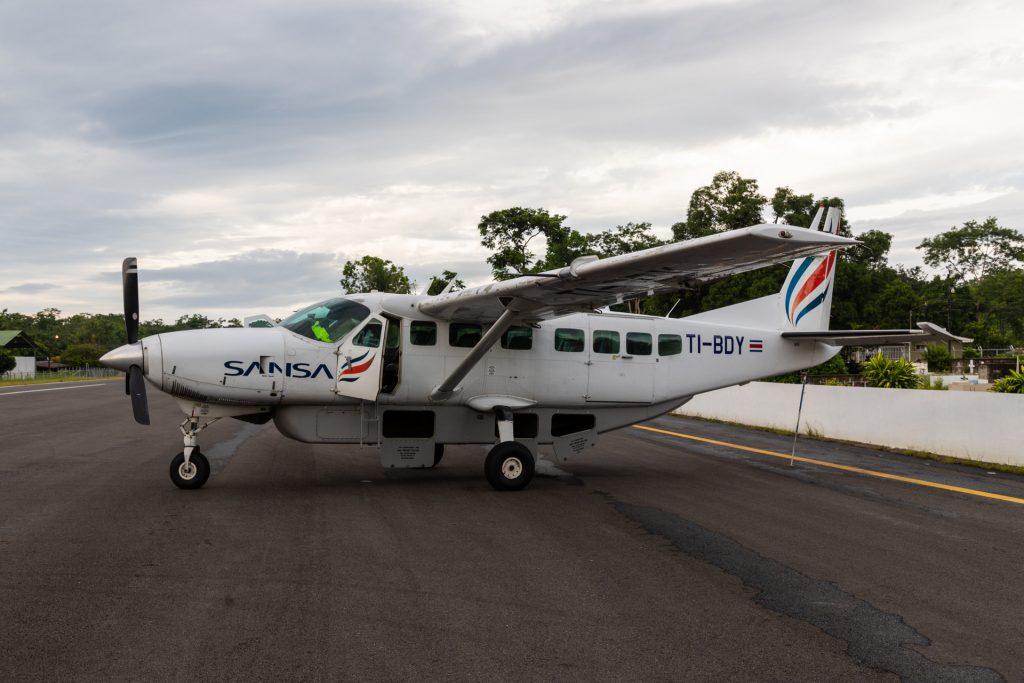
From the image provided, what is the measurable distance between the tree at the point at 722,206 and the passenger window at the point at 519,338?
44.6m

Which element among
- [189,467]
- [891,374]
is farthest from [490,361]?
[891,374]

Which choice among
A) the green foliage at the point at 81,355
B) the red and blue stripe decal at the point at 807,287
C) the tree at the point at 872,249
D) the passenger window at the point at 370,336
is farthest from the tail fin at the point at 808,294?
the green foliage at the point at 81,355

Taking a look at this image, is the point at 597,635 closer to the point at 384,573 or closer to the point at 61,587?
the point at 384,573

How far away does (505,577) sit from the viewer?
6.70 meters

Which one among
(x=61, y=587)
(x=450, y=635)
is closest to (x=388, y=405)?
(x=61, y=587)

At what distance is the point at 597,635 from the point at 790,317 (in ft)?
36.1

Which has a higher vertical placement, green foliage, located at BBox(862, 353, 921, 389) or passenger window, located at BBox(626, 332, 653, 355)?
passenger window, located at BBox(626, 332, 653, 355)

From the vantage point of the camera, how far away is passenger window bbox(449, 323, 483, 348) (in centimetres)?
1223

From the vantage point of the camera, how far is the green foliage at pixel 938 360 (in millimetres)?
57844

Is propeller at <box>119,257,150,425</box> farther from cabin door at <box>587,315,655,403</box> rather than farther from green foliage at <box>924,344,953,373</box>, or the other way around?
green foliage at <box>924,344,953,373</box>

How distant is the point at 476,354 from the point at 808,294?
729cm

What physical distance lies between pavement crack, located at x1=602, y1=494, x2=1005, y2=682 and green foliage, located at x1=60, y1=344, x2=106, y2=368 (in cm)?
11357

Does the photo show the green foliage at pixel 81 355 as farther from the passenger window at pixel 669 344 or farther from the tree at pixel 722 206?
the passenger window at pixel 669 344

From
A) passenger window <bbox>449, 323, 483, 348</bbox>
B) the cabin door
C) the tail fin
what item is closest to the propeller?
passenger window <bbox>449, 323, 483, 348</bbox>
